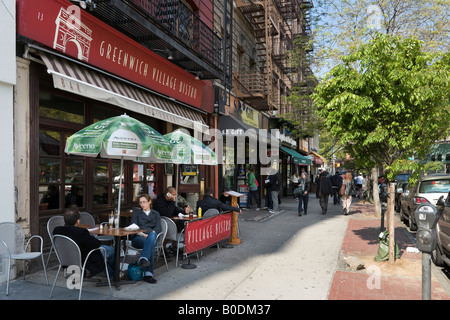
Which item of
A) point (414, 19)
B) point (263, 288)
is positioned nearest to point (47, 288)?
point (263, 288)

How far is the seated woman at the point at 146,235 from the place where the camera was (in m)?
5.44

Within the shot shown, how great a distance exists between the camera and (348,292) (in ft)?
16.6

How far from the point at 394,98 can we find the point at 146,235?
5.08 m

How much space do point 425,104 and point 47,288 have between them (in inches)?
275

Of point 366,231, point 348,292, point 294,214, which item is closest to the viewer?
point 348,292

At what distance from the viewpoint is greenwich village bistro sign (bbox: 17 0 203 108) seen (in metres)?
5.73

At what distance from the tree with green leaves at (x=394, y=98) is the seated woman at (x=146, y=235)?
12.8 feet

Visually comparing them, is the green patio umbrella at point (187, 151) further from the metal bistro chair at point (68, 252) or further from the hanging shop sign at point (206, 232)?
the metal bistro chair at point (68, 252)

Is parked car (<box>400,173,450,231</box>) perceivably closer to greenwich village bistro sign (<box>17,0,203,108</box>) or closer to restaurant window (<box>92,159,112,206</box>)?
greenwich village bistro sign (<box>17,0,203,108</box>)

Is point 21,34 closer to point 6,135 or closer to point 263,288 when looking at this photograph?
point 6,135

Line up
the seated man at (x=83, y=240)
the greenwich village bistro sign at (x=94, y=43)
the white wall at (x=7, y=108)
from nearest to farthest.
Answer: the seated man at (x=83, y=240) → the white wall at (x=7, y=108) → the greenwich village bistro sign at (x=94, y=43)

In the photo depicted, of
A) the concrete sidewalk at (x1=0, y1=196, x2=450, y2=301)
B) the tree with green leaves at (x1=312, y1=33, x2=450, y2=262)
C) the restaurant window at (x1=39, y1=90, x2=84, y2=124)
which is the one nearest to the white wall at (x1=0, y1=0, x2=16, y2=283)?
the restaurant window at (x1=39, y1=90, x2=84, y2=124)

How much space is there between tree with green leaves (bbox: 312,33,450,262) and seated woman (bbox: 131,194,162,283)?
3.90 m
